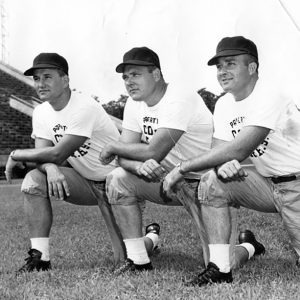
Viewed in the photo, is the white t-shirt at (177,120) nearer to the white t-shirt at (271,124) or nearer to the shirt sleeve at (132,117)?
the shirt sleeve at (132,117)

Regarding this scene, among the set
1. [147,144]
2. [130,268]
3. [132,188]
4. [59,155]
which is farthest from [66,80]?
[130,268]

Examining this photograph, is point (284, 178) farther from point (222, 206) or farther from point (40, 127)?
point (40, 127)

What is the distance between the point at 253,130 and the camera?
12.4ft

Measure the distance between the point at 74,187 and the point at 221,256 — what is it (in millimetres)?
1617

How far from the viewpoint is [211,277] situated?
3801 mm

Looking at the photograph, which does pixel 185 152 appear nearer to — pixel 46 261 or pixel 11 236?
pixel 46 261

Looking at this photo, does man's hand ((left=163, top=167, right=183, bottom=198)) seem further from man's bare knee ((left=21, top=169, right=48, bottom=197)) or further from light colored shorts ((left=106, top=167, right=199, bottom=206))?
man's bare knee ((left=21, top=169, right=48, bottom=197))

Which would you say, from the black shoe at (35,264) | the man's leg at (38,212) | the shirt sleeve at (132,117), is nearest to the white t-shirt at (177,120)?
the shirt sleeve at (132,117)

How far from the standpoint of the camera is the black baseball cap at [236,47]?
3939 millimetres

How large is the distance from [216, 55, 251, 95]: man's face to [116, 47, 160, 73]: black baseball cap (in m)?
0.62

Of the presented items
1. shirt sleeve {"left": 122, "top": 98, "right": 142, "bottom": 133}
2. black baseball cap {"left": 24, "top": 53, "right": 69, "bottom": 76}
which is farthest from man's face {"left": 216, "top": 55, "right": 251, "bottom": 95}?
black baseball cap {"left": 24, "top": 53, "right": 69, "bottom": 76}

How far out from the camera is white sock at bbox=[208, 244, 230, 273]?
385 cm

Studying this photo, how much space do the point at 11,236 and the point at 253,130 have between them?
411 cm

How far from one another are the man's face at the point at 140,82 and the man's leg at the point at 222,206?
88 cm
